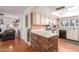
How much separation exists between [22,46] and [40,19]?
59 cm

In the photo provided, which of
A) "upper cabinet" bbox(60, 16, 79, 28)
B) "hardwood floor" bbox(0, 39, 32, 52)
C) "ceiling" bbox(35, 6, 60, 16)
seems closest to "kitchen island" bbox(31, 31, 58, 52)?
"hardwood floor" bbox(0, 39, 32, 52)

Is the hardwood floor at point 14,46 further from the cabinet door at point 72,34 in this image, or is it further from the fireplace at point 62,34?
the cabinet door at point 72,34

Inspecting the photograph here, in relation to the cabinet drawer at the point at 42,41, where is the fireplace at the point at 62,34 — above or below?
above

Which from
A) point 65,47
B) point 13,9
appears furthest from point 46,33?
point 13,9

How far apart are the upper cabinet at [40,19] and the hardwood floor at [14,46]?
0.43 metres

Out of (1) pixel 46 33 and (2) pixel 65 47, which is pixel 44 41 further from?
(2) pixel 65 47

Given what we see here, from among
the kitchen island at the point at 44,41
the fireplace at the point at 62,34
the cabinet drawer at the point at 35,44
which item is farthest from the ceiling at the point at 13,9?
the fireplace at the point at 62,34

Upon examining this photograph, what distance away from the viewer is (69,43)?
1.55 metres

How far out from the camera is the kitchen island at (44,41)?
1585mm

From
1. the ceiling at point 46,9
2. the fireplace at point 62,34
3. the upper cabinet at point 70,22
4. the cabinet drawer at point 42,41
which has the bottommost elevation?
the cabinet drawer at point 42,41

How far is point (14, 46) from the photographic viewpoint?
1.61 metres
